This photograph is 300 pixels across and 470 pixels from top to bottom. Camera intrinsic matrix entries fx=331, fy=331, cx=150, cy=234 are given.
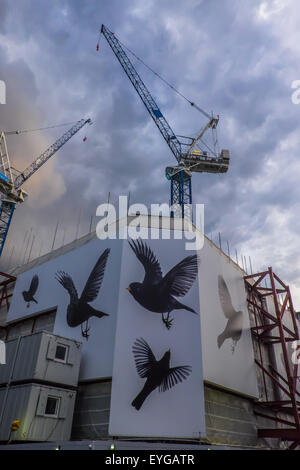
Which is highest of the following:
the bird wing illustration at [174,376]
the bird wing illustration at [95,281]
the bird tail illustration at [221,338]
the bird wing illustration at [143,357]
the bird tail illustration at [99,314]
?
the bird wing illustration at [95,281]

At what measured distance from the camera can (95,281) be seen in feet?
95.9

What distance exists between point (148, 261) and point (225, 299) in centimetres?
907

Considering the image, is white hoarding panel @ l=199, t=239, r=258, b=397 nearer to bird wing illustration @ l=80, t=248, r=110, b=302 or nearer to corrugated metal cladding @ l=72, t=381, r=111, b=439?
corrugated metal cladding @ l=72, t=381, r=111, b=439

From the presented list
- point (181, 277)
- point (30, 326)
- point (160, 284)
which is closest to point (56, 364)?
point (160, 284)

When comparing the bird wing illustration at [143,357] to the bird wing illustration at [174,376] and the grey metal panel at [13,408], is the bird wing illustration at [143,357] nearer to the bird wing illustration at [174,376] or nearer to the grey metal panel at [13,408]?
the bird wing illustration at [174,376]

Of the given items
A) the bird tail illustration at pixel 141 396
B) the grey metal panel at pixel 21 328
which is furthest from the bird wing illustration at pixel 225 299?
the grey metal panel at pixel 21 328

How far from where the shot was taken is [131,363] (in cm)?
2395

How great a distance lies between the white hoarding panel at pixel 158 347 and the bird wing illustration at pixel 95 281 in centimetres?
240

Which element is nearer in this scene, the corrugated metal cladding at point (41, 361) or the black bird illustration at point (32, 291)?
the corrugated metal cladding at point (41, 361)

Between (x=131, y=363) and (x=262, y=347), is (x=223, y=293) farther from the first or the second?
(x=131, y=363)

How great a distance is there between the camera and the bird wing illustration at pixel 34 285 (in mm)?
35741

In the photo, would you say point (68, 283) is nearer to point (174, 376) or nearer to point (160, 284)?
point (160, 284)

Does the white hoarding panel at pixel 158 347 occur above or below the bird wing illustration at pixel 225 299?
below
